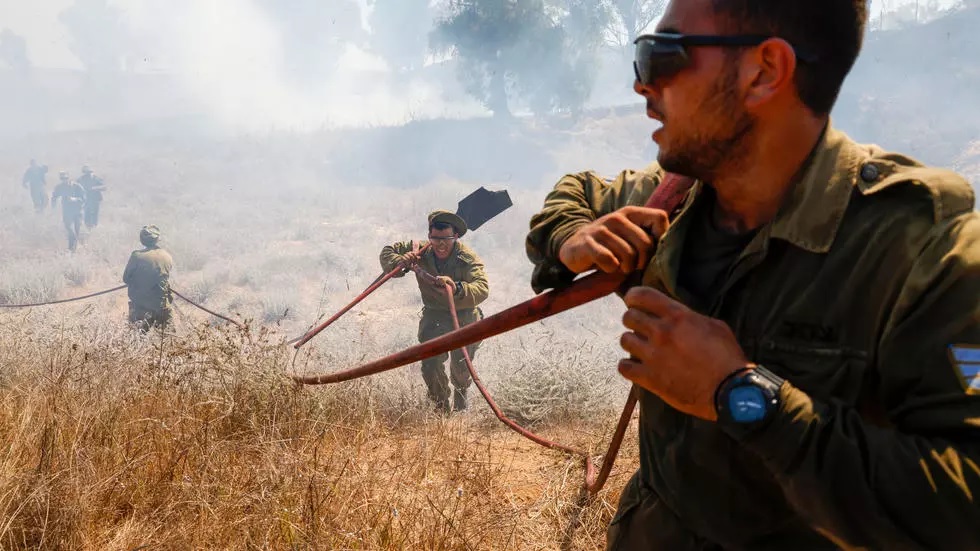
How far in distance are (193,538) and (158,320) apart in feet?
29.8

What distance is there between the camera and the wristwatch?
2.99 feet

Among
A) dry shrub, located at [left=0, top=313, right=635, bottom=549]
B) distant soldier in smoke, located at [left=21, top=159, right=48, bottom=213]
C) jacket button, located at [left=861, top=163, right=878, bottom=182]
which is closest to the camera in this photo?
jacket button, located at [left=861, top=163, right=878, bottom=182]

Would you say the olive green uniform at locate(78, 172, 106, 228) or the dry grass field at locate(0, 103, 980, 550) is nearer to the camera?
the dry grass field at locate(0, 103, 980, 550)

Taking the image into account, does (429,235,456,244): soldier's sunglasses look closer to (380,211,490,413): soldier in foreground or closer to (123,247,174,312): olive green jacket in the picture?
(380,211,490,413): soldier in foreground

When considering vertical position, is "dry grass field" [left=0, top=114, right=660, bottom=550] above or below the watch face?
below

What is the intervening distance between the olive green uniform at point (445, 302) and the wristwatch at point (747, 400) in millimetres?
6213

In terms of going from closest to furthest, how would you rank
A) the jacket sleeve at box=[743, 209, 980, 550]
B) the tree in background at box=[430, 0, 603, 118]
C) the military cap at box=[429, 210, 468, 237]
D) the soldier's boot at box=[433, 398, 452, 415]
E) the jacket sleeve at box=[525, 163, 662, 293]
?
the jacket sleeve at box=[743, 209, 980, 550] < the jacket sleeve at box=[525, 163, 662, 293] < the soldier's boot at box=[433, 398, 452, 415] < the military cap at box=[429, 210, 468, 237] < the tree in background at box=[430, 0, 603, 118]

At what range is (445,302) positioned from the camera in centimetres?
742

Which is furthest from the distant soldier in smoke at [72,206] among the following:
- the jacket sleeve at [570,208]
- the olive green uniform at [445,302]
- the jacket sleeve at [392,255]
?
the jacket sleeve at [570,208]

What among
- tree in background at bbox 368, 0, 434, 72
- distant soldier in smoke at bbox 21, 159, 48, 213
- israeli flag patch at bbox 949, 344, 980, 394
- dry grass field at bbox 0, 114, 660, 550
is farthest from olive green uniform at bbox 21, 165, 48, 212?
tree in background at bbox 368, 0, 434, 72

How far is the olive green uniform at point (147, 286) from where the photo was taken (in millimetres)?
10305

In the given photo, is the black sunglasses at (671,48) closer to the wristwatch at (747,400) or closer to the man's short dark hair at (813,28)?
the man's short dark hair at (813,28)

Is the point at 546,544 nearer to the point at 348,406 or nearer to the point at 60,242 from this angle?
the point at 348,406

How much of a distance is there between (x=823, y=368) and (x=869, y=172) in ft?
1.12
